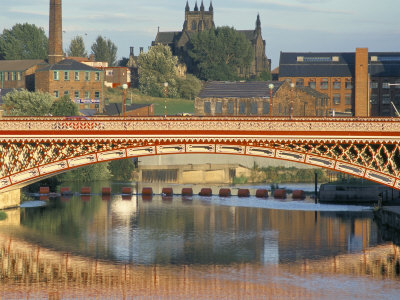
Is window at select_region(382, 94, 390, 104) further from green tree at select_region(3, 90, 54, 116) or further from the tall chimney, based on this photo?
green tree at select_region(3, 90, 54, 116)

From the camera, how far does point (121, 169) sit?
151m

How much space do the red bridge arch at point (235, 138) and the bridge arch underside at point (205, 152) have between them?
0.09m

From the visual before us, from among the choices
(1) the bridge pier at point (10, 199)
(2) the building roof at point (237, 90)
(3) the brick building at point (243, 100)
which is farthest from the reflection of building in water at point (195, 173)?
(1) the bridge pier at point (10, 199)

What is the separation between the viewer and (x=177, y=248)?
82.9 metres

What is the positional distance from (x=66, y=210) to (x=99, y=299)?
4918 cm

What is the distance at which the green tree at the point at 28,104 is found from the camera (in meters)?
144

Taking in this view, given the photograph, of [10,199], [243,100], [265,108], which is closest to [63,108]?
[243,100]

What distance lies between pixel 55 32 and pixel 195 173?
62.7 metres

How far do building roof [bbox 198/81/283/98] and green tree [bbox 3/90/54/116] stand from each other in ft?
104

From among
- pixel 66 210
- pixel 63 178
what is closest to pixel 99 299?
pixel 66 210

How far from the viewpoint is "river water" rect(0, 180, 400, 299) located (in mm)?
65625

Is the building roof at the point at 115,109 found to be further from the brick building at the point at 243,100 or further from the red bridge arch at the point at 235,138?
the red bridge arch at the point at 235,138

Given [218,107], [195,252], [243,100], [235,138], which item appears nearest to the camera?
[235,138]

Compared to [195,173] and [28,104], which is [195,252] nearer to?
[195,173]
